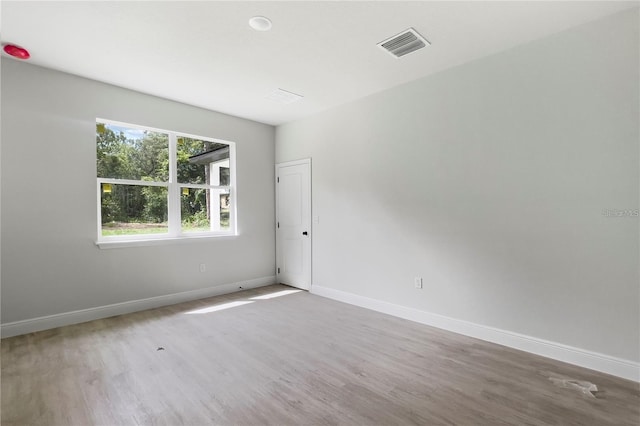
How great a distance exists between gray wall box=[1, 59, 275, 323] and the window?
0.18 m

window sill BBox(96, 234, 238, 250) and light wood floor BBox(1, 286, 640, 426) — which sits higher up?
window sill BBox(96, 234, 238, 250)

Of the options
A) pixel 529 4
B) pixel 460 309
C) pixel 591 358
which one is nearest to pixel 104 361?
pixel 460 309

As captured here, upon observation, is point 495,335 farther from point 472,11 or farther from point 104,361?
point 104,361

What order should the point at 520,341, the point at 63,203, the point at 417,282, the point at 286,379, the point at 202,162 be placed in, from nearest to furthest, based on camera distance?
1. the point at 286,379
2. the point at 520,341
3. the point at 63,203
4. the point at 417,282
5. the point at 202,162

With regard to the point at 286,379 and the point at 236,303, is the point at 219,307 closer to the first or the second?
the point at 236,303

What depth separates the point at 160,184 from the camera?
14.1ft

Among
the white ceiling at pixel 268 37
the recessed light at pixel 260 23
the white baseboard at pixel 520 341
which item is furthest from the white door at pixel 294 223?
the recessed light at pixel 260 23

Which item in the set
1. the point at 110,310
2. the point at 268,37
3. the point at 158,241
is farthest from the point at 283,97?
the point at 110,310

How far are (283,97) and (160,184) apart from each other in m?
2.09

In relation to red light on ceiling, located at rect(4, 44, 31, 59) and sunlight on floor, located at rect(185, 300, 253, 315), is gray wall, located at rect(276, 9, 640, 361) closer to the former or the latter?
sunlight on floor, located at rect(185, 300, 253, 315)

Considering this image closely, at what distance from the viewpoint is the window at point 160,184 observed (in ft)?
12.8

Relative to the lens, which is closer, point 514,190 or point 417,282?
point 514,190

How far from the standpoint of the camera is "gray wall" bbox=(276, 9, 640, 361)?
2.45m

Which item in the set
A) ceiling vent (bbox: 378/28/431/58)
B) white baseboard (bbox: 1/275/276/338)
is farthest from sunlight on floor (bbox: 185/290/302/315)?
ceiling vent (bbox: 378/28/431/58)
